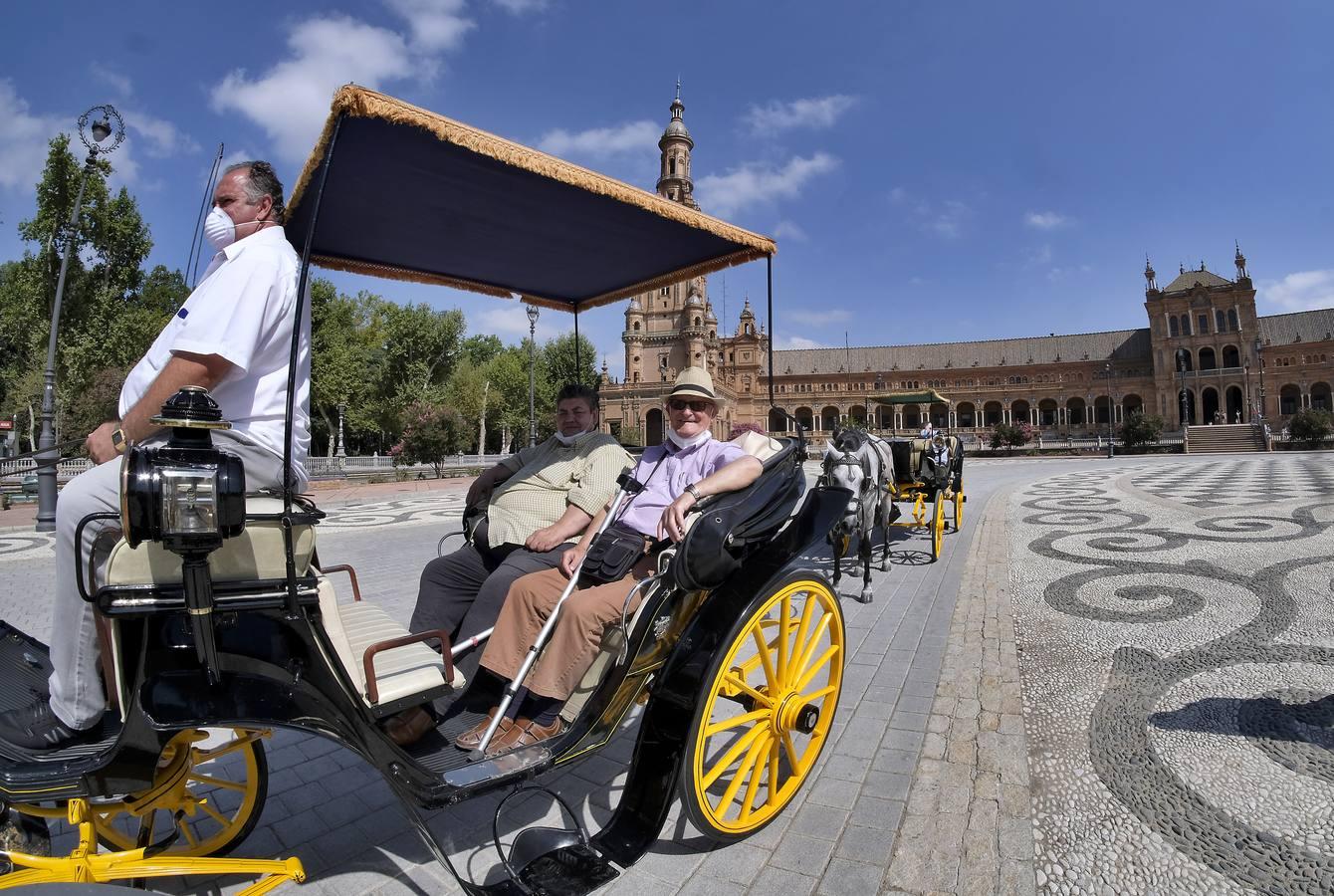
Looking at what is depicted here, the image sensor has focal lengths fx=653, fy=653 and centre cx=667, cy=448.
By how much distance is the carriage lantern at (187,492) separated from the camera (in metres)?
1.37

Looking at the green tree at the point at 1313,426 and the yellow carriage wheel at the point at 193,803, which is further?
the green tree at the point at 1313,426

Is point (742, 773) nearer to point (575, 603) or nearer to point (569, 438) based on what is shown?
point (575, 603)

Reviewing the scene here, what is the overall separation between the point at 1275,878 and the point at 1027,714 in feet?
4.40

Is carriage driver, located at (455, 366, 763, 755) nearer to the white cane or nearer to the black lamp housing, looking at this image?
the white cane

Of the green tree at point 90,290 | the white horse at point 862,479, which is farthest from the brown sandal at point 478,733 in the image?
the green tree at point 90,290

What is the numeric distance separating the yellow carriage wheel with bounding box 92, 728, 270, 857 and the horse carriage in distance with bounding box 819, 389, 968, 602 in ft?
9.70

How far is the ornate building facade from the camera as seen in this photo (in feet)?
212

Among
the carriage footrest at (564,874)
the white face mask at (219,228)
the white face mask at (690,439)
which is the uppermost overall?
the white face mask at (219,228)

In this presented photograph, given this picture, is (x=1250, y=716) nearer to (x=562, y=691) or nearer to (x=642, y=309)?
(x=562, y=691)

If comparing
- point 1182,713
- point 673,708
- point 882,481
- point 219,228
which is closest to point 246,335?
point 219,228

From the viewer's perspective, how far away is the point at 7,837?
5.42 ft

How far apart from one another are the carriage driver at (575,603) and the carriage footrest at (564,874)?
36 centimetres

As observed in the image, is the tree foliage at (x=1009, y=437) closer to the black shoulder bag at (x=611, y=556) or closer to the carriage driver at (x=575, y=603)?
the carriage driver at (x=575, y=603)

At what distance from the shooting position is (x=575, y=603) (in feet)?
8.04
